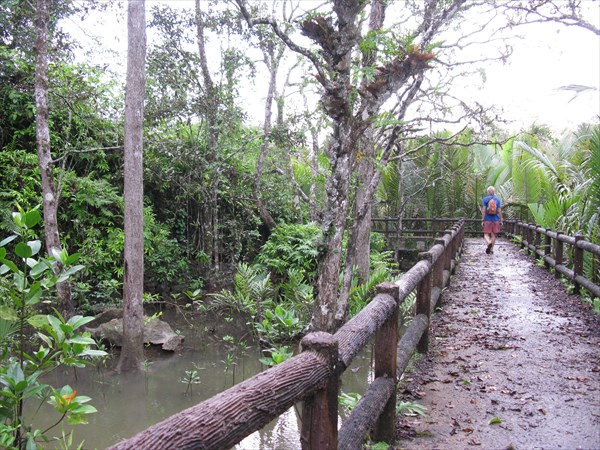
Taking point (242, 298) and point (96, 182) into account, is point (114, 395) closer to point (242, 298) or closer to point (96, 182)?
point (242, 298)

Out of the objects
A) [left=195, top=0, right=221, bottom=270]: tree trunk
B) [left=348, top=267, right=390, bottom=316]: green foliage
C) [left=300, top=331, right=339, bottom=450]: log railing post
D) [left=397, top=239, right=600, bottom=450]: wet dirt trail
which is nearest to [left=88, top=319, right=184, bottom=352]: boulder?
[left=195, top=0, right=221, bottom=270]: tree trunk

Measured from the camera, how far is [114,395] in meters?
7.14

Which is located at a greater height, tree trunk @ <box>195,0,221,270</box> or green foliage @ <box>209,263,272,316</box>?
tree trunk @ <box>195,0,221,270</box>

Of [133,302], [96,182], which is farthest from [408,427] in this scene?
[96,182]

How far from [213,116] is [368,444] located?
31.0 ft

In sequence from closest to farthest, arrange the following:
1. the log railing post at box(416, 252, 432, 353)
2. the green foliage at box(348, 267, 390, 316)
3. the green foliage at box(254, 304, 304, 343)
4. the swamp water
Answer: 1. the log railing post at box(416, 252, 432, 353)
2. the swamp water
3. the green foliage at box(254, 304, 304, 343)
4. the green foliage at box(348, 267, 390, 316)

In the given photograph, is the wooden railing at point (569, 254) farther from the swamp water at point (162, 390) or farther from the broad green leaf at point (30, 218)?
the broad green leaf at point (30, 218)

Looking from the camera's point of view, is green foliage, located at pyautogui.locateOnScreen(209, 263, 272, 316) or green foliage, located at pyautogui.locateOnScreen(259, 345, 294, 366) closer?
green foliage, located at pyautogui.locateOnScreen(259, 345, 294, 366)

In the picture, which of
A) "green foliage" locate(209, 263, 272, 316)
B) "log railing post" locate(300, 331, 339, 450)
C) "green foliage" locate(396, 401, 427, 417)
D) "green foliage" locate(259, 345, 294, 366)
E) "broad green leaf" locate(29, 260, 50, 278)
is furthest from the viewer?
"green foliage" locate(209, 263, 272, 316)

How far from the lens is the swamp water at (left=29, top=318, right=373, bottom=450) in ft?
19.6

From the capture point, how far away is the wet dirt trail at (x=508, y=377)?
2.98 m

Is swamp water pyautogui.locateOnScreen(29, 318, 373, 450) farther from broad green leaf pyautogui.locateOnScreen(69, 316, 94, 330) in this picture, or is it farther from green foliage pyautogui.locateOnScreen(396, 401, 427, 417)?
broad green leaf pyautogui.locateOnScreen(69, 316, 94, 330)

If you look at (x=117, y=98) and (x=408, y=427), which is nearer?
(x=408, y=427)

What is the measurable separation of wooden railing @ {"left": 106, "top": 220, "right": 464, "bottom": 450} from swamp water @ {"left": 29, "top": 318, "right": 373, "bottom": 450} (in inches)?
127
